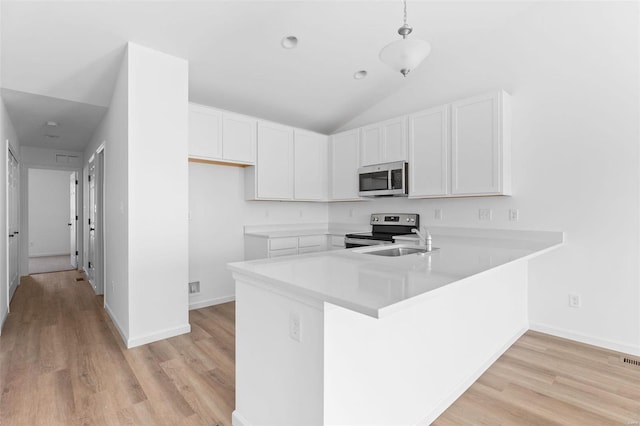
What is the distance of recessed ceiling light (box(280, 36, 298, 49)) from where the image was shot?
3.02 meters

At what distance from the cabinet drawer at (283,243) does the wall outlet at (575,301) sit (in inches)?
114

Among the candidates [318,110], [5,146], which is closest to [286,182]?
[318,110]

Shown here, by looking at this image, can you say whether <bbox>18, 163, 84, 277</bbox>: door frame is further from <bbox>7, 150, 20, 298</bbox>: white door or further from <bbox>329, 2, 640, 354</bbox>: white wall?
<bbox>329, 2, 640, 354</bbox>: white wall

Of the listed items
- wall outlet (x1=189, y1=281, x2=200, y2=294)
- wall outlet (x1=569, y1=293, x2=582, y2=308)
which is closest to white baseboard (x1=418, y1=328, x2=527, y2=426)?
wall outlet (x1=569, y1=293, x2=582, y2=308)

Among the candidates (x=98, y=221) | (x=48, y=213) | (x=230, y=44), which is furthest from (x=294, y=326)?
(x=48, y=213)

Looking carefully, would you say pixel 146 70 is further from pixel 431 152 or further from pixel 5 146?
pixel 431 152

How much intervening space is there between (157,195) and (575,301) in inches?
152

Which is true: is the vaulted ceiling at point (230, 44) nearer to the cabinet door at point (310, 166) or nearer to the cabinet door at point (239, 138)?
the cabinet door at point (239, 138)

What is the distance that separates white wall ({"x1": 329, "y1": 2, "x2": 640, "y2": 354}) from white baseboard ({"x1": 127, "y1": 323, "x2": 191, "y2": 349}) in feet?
10.3

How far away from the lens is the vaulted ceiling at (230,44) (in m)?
2.47

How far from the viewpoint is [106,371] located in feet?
7.67

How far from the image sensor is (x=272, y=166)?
4191 mm

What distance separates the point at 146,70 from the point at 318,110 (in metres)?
2.18

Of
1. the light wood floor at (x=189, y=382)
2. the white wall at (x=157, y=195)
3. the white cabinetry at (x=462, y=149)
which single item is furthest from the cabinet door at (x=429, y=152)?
the white wall at (x=157, y=195)
